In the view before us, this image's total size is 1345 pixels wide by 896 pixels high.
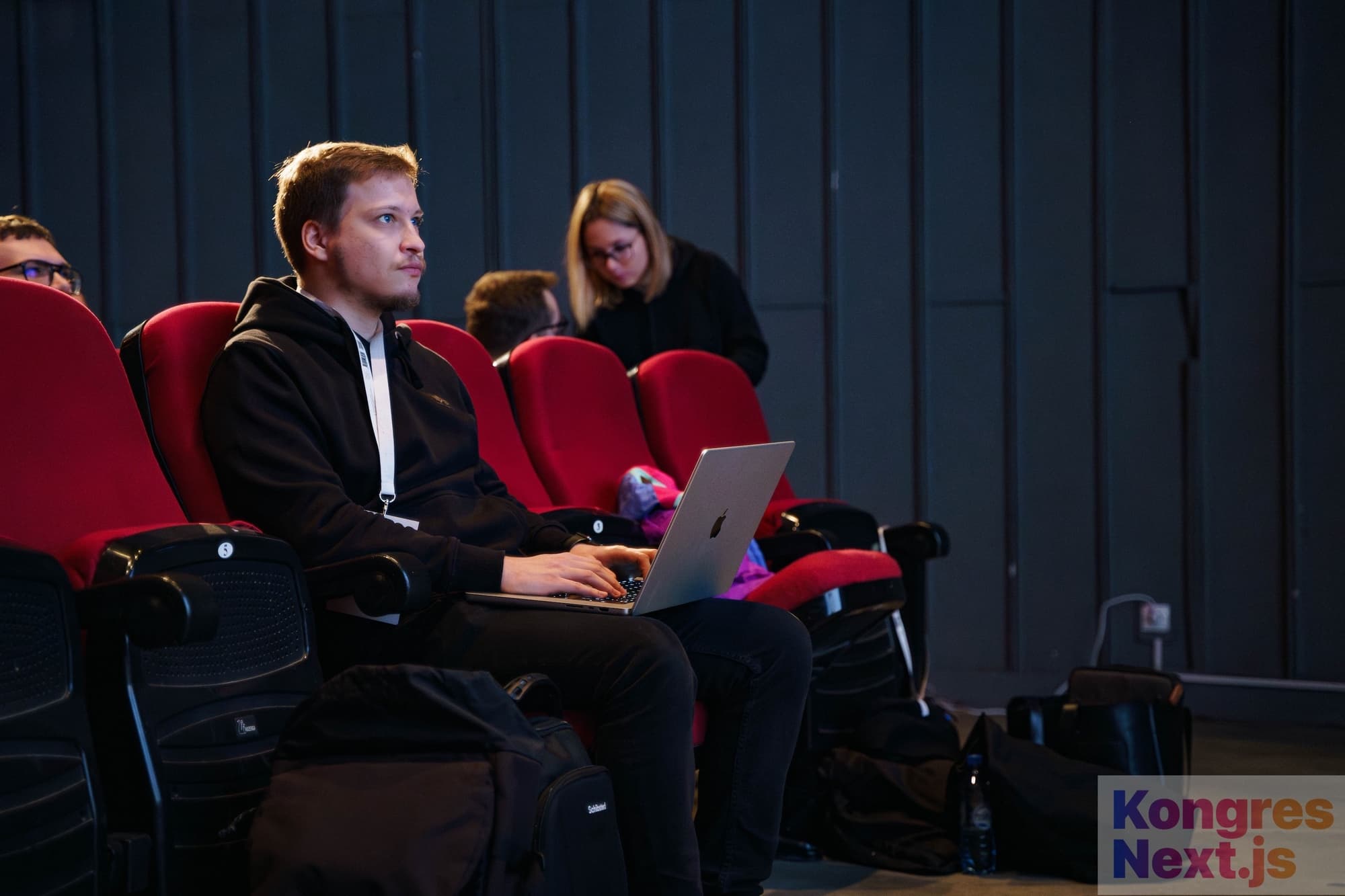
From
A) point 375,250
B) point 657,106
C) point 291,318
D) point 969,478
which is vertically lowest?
point 969,478

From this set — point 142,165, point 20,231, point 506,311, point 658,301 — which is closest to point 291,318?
point 20,231

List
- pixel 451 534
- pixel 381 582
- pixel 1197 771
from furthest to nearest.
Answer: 1. pixel 1197 771
2. pixel 451 534
3. pixel 381 582

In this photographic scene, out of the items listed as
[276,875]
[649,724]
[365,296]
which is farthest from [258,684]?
[365,296]

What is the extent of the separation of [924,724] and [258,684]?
1530 millimetres

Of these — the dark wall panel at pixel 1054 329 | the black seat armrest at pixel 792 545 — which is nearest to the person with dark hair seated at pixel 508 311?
the black seat armrest at pixel 792 545

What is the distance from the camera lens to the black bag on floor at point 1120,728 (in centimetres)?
255

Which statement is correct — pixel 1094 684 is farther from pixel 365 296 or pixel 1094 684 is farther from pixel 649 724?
pixel 365 296

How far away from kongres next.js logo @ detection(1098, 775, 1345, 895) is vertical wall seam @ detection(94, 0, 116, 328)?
4427mm

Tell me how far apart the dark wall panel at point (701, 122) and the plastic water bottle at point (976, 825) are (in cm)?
258

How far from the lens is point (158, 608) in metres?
1.34

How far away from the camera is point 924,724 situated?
262 centimetres

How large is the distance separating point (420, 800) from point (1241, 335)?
3.62m

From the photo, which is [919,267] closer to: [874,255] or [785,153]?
[874,255]

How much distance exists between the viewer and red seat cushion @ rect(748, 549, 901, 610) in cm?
238
